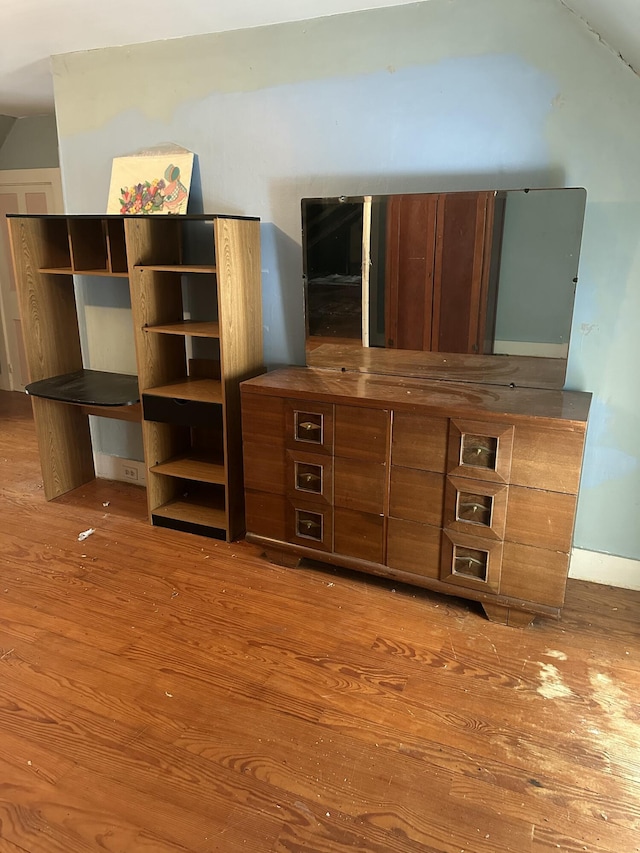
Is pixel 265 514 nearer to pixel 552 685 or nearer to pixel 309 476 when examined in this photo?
pixel 309 476

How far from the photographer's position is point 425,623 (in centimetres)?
223

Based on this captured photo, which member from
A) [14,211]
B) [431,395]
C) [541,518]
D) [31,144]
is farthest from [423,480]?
[14,211]

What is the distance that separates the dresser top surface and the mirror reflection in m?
0.15

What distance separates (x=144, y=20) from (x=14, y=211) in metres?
2.77

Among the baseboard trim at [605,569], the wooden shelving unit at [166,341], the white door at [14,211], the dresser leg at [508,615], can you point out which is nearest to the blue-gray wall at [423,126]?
the baseboard trim at [605,569]

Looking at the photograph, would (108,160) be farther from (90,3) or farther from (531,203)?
(531,203)

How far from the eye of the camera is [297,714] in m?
1.81

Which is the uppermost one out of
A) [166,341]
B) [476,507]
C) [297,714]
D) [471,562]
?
[166,341]

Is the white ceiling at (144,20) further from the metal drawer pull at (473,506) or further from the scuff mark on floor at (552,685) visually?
the scuff mark on floor at (552,685)

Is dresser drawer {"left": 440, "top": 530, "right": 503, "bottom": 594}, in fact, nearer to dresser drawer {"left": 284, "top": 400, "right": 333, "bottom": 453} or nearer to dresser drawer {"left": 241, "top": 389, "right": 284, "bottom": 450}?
dresser drawer {"left": 284, "top": 400, "right": 333, "bottom": 453}

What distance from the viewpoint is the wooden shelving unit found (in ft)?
8.70

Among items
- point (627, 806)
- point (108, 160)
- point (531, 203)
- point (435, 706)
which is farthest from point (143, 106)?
point (627, 806)

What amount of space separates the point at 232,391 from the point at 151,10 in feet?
5.07

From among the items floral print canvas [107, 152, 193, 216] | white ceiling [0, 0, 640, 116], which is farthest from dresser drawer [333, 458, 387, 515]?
white ceiling [0, 0, 640, 116]
